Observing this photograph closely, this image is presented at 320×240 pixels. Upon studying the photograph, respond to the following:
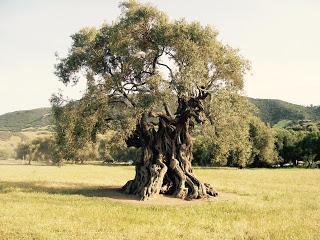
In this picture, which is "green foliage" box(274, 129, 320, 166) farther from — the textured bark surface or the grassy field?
the grassy field

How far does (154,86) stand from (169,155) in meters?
8.41

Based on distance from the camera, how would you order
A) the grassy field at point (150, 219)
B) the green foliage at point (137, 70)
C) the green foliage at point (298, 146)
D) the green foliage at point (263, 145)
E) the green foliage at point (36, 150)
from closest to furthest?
the grassy field at point (150, 219), the green foliage at point (137, 70), the green foliage at point (263, 145), the green foliage at point (298, 146), the green foliage at point (36, 150)

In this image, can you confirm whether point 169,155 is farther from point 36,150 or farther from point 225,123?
point 36,150

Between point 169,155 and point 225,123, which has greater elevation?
point 225,123

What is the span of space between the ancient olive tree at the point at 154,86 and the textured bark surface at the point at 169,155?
9 centimetres

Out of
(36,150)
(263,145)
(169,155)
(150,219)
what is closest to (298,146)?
(263,145)

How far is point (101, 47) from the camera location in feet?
137

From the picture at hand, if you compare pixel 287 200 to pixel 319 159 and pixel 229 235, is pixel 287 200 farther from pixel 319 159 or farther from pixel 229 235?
pixel 319 159

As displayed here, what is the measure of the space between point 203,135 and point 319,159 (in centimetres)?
10594

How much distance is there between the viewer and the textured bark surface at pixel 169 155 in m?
39.1

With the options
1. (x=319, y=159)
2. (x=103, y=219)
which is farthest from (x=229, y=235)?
(x=319, y=159)

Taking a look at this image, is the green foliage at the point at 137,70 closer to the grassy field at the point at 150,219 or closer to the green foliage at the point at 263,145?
the grassy field at the point at 150,219

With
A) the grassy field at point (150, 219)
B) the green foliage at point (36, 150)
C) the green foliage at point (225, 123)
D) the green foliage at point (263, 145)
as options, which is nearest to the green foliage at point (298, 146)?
the green foliage at point (263, 145)

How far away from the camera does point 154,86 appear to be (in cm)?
3619
